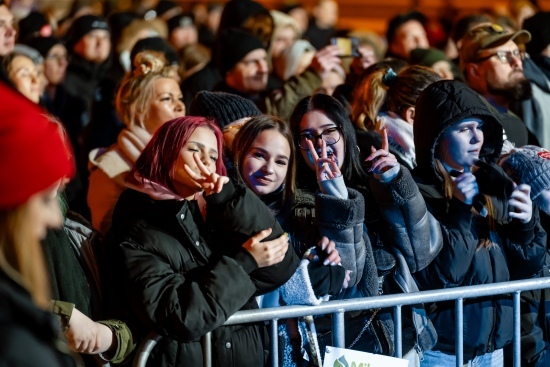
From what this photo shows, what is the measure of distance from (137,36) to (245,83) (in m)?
2.12

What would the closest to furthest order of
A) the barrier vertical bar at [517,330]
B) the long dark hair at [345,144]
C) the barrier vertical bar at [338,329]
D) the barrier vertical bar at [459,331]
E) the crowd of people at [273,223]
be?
the crowd of people at [273,223] → the barrier vertical bar at [338,329] → the barrier vertical bar at [459,331] → the barrier vertical bar at [517,330] → the long dark hair at [345,144]

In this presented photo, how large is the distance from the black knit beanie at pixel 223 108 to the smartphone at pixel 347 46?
162 cm

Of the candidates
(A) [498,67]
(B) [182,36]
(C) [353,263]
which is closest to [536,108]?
(A) [498,67]

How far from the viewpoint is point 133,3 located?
13.1 meters

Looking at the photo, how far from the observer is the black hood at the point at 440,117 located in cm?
453

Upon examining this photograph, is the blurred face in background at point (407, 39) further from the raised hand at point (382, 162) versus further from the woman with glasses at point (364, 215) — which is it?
the raised hand at point (382, 162)

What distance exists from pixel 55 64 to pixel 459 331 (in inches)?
206

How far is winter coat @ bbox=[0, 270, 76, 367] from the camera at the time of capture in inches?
86.2

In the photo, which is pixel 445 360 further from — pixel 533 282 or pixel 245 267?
pixel 245 267

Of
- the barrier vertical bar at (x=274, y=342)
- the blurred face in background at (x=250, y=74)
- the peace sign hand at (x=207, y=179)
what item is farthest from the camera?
the blurred face in background at (x=250, y=74)

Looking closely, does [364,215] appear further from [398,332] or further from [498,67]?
[498,67]

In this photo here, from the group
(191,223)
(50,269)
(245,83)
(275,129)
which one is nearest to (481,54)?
(245,83)

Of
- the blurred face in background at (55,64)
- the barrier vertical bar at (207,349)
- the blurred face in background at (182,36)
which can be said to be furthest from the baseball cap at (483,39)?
the blurred face in background at (182,36)

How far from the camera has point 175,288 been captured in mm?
3529
